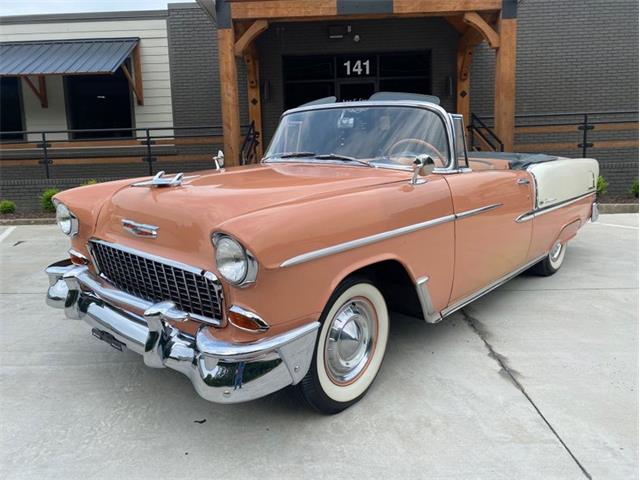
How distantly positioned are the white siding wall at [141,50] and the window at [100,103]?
26 centimetres

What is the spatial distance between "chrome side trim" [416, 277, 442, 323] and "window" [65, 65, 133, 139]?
10.6 metres

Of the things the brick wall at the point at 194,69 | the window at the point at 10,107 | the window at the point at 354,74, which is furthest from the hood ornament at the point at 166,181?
the window at the point at 10,107

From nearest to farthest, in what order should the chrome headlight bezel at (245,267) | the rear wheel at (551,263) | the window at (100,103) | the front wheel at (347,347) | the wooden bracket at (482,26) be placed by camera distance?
the chrome headlight bezel at (245,267) → the front wheel at (347,347) → the rear wheel at (551,263) → the wooden bracket at (482,26) → the window at (100,103)

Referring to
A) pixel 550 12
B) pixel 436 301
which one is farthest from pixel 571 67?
pixel 436 301

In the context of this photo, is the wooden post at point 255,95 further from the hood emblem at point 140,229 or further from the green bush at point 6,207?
the hood emblem at point 140,229

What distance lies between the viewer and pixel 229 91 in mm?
8375

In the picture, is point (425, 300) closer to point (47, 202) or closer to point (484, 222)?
point (484, 222)

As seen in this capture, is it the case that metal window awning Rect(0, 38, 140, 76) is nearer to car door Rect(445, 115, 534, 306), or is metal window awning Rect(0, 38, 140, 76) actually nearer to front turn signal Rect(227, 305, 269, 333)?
car door Rect(445, 115, 534, 306)

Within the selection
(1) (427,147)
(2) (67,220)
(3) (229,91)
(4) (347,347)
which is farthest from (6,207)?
(4) (347,347)

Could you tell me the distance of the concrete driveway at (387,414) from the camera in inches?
87.4

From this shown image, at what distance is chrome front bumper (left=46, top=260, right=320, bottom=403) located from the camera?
208 centimetres

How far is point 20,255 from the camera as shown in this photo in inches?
251

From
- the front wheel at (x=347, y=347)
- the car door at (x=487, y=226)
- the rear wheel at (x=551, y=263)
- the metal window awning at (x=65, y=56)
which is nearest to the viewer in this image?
the front wheel at (x=347, y=347)

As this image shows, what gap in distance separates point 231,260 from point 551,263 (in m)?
3.91
